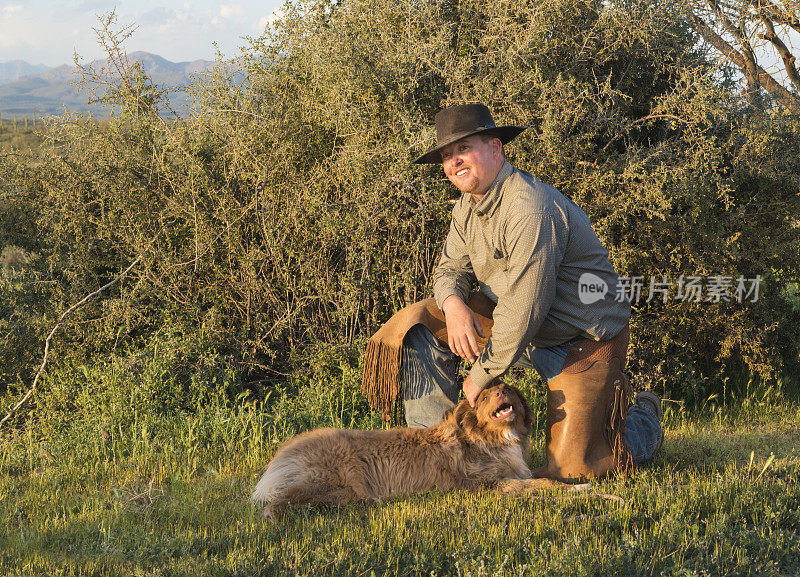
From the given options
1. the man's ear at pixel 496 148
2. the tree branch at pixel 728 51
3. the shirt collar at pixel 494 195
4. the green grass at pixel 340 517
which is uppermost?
the tree branch at pixel 728 51

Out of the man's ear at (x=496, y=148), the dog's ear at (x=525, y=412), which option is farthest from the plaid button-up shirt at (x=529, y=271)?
the dog's ear at (x=525, y=412)

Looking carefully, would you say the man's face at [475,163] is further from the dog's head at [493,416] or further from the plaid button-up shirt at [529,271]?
the dog's head at [493,416]

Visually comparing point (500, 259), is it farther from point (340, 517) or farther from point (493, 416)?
point (340, 517)

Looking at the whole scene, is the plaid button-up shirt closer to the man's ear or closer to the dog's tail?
the man's ear

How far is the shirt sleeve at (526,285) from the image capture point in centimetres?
400

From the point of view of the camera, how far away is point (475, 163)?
439cm

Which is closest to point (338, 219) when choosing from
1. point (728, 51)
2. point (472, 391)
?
point (472, 391)

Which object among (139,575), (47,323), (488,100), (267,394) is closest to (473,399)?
(139,575)

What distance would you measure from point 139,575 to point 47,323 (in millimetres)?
4477

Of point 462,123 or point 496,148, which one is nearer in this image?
point 462,123

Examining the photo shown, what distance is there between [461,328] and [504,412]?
617 mm

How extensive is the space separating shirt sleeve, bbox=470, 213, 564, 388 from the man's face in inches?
18.7

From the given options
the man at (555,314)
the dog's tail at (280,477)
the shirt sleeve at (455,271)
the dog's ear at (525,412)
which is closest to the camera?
the dog's tail at (280,477)

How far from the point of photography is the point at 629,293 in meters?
6.55
